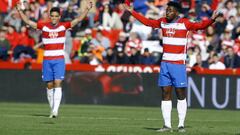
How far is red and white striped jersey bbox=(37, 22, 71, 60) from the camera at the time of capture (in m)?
21.4

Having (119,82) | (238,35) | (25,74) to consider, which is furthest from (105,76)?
(238,35)

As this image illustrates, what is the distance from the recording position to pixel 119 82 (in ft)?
97.8

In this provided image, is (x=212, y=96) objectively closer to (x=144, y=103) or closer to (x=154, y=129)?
(x=144, y=103)

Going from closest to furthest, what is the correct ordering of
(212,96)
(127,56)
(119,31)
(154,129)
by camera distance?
1. (154,129)
2. (212,96)
3. (127,56)
4. (119,31)

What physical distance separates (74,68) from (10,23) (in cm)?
513

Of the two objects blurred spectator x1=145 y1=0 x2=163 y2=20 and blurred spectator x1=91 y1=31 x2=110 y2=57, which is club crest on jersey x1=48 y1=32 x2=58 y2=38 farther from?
blurred spectator x1=145 y1=0 x2=163 y2=20

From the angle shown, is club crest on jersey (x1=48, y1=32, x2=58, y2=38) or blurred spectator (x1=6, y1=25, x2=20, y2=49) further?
blurred spectator (x1=6, y1=25, x2=20, y2=49)

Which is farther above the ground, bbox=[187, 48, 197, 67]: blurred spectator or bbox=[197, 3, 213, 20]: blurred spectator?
bbox=[197, 3, 213, 20]: blurred spectator

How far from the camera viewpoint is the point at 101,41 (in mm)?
32688

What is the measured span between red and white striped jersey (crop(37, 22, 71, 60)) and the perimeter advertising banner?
329 inches

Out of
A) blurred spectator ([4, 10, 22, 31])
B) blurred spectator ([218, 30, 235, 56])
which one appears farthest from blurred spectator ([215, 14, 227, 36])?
blurred spectator ([4, 10, 22, 31])

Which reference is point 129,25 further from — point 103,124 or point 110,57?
point 103,124

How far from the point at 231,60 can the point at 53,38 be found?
35.5 feet

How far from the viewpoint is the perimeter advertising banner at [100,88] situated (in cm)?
2936
